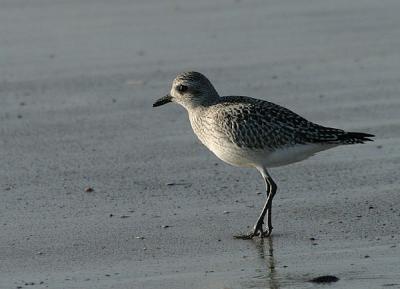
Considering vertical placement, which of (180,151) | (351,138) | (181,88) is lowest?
(180,151)

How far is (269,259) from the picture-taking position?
24.2 ft

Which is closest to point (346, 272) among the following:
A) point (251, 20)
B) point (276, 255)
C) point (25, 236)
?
point (276, 255)

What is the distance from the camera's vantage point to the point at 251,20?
14328 mm

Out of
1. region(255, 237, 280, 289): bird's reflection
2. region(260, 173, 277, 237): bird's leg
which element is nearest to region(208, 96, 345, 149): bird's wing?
region(260, 173, 277, 237): bird's leg

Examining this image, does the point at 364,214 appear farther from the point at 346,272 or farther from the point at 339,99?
the point at 339,99

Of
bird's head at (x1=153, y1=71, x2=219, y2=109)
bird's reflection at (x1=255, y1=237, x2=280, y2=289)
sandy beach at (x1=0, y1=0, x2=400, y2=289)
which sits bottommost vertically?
bird's reflection at (x1=255, y1=237, x2=280, y2=289)

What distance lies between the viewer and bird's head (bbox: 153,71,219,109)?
28.3 feet

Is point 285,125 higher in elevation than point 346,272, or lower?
higher

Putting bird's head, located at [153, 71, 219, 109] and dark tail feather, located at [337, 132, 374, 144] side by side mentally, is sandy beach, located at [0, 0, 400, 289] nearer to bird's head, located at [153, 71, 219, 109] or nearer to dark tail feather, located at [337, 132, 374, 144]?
dark tail feather, located at [337, 132, 374, 144]

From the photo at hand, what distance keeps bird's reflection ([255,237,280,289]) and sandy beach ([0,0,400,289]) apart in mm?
18

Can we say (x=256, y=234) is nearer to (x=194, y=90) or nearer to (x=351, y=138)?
(x=351, y=138)

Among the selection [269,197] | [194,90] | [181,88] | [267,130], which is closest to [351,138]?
[267,130]

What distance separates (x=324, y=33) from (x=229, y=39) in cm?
110

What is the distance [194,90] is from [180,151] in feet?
4.07
